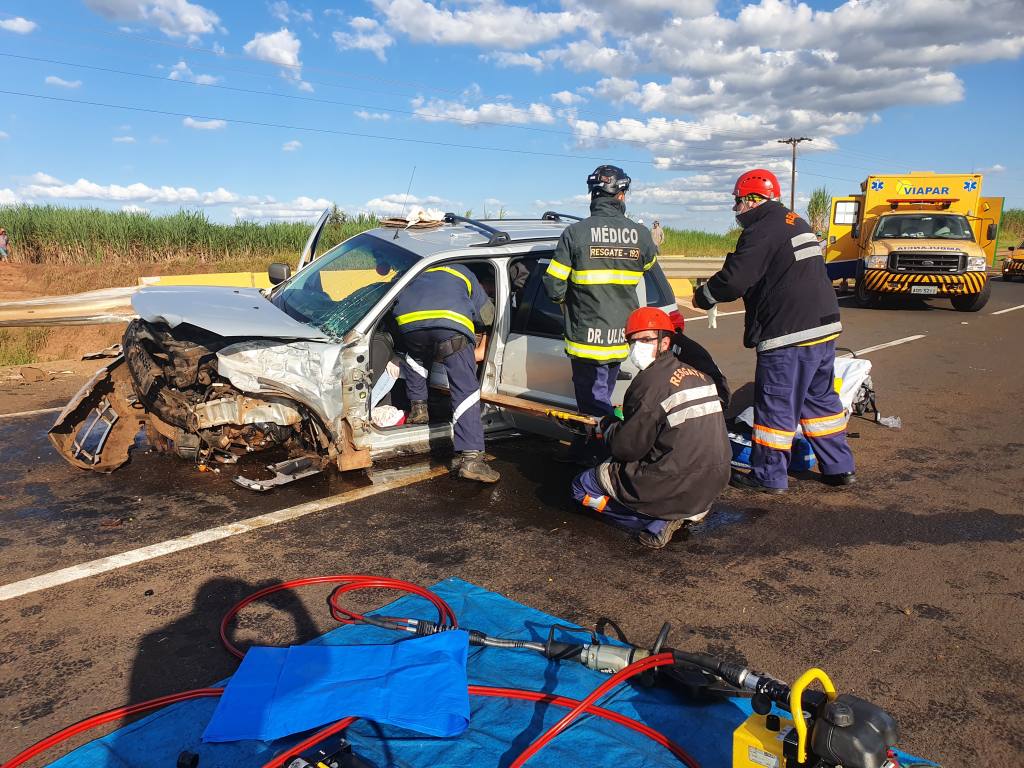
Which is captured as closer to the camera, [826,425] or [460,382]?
[460,382]

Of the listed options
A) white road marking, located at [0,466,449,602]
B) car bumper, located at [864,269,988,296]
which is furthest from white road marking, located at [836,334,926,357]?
white road marking, located at [0,466,449,602]

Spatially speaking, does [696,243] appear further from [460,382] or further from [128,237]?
[460,382]

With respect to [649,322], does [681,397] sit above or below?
below

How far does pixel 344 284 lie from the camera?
539cm

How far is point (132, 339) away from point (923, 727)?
16.0ft

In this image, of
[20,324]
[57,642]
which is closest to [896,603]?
[57,642]

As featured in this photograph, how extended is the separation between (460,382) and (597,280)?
1139 mm

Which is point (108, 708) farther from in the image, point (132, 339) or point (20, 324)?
point (20, 324)

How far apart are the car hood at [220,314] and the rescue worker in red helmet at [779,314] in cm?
279

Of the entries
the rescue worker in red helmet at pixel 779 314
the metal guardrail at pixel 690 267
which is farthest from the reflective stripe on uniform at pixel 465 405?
the metal guardrail at pixel 690 267

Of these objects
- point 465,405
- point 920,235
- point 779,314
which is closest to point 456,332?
point 465,405

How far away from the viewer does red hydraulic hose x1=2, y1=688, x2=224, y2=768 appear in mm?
2402

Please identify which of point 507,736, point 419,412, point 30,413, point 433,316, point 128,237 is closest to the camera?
point 507,736

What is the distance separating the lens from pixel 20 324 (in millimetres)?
9398
